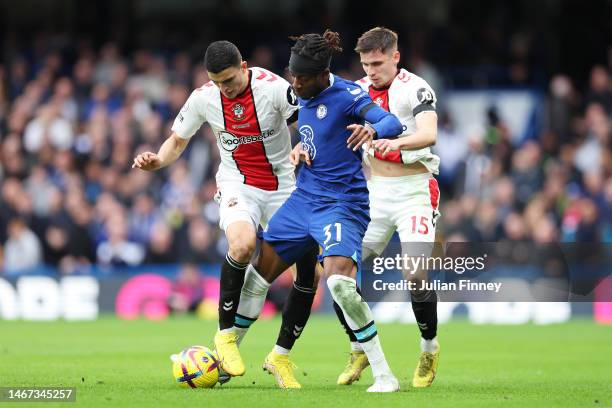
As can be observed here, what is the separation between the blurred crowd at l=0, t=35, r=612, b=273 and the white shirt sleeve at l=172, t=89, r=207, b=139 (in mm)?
10069

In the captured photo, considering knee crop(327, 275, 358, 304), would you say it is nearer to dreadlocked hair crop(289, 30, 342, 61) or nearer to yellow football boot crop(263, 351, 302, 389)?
yellow football boot crop(263, 351, 302, 389)

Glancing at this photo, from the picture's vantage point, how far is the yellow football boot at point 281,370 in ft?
31.8

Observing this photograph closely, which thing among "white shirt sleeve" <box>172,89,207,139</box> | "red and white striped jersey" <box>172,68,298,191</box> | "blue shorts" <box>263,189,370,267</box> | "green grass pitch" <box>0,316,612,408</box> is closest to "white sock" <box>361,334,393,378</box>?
"green grass pitch" <box>0,316,612,408</box>

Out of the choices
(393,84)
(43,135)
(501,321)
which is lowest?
(501,321)

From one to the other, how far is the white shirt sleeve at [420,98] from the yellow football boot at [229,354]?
2398 mm

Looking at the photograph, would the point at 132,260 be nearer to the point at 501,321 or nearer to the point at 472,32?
the point at 501,321

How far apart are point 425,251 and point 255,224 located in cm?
146

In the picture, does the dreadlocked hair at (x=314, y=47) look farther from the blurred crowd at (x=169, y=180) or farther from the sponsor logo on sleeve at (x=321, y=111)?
the blurred crowd at (x=169, y=180)

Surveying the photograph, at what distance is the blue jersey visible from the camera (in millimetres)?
9367

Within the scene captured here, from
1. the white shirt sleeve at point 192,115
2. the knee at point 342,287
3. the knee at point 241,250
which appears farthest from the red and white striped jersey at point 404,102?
the knee at point 342,287

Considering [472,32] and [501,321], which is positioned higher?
[472,32]

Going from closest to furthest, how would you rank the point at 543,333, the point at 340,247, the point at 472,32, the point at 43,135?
the point at 340,247 < the point at 543,333 < the point at 43,135 < the point at 472,32

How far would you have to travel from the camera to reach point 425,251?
10.2 metres

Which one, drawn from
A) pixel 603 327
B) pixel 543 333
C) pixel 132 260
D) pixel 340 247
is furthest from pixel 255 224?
pixel 132 260
